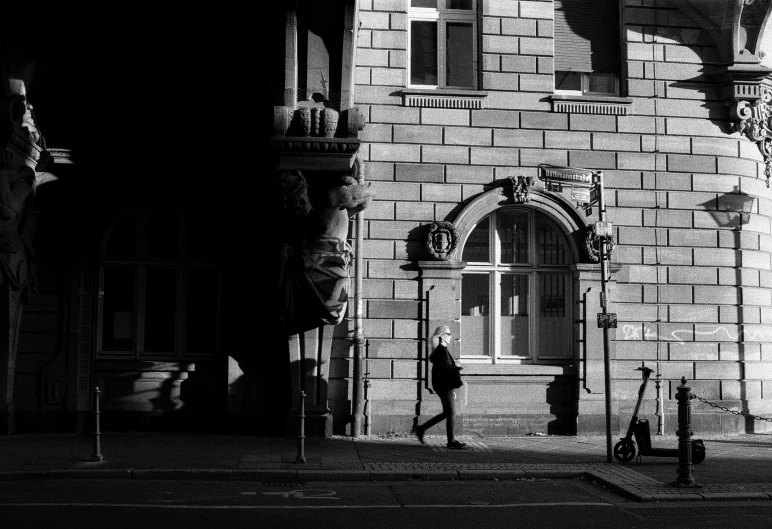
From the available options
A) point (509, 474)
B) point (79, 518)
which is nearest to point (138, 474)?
point (79, 518)

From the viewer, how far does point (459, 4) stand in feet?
54.9

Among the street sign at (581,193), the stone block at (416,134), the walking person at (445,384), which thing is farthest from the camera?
the stone block at (416,134)

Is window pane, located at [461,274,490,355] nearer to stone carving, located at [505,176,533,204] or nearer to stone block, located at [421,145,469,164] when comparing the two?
stone carving, located at [505,176,533,204]

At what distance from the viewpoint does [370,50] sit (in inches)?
635

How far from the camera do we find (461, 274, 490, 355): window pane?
1656 cm

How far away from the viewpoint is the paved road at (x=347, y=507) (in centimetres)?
882

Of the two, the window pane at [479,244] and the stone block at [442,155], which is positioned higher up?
the stone block at [442,155]

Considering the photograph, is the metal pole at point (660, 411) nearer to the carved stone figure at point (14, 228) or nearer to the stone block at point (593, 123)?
the stone block at point (593, 123)

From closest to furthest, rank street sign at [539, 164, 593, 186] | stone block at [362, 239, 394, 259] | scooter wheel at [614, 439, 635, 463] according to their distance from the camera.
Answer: scooter wheel at [614, 439, 635, 463] → street sign at [539, 164, 593, 186] → stone block at [362, 239, 394, 259]

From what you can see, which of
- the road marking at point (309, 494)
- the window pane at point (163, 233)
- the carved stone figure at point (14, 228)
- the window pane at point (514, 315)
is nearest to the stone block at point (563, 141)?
the window pane at point (514, 315)

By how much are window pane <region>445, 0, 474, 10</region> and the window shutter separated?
152cm

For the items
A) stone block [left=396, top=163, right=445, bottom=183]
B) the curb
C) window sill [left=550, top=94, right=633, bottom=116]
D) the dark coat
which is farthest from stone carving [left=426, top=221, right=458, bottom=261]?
the curb

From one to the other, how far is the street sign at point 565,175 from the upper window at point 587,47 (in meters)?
4.04

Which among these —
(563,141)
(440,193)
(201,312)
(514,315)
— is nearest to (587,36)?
(563,141)
